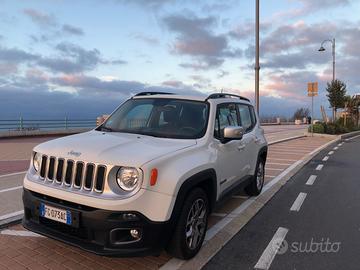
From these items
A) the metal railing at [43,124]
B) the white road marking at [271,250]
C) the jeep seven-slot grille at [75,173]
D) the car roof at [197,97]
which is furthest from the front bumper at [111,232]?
the metal railing at [43,124]

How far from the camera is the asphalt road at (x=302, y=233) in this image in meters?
4.32

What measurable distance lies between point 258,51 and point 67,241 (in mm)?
14347

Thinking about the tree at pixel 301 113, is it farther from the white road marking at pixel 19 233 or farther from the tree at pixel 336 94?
the white road marking at pixel 19 233

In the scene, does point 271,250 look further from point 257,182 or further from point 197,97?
point 257,182

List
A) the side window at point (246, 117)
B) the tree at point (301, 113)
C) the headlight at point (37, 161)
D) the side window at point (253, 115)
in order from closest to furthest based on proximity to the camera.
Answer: the headlight at point (37, 161) < the side window at point (246, 117) < the side window at point (253, 115) < the tree at point (301, 113)

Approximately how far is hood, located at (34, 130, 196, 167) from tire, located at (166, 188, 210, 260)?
Result: 0.60 m

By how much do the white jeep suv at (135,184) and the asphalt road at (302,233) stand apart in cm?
66

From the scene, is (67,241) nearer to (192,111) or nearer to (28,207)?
(28,207)

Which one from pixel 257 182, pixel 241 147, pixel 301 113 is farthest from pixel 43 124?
pixel 301 113

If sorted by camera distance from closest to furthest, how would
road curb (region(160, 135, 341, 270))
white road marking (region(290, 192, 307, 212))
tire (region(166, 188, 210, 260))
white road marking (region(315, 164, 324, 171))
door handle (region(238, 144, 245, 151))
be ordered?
tire (region(166, 188, 210, 260)) < road curb (region(160, 135, 341, 270)) < door handle (region(238, 144, 245, 151)) < white road marking (region(290, 192, 307, 212)) < white road marking (region(315, 164, 324, 171))

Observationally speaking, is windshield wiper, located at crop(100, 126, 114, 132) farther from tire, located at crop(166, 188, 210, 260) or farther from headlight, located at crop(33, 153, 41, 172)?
tire, located at crop(166, 188, 210, 260)

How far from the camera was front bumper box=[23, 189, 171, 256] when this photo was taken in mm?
3537

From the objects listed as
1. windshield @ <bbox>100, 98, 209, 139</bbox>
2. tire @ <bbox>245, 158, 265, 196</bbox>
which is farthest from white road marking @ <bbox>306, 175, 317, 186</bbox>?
windshield @ <bbox>100, 98, 209, 139</bbox>

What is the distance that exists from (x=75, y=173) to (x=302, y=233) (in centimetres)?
331
